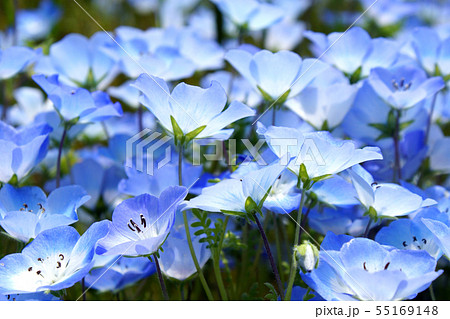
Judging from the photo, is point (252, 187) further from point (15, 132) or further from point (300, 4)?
point (300, 4)

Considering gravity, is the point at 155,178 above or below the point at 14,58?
below

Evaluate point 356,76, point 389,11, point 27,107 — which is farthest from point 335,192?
point 389,11

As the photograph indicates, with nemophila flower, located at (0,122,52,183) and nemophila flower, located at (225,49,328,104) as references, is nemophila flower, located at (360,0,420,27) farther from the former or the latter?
nemophila flower, located at (0,122,52,183)

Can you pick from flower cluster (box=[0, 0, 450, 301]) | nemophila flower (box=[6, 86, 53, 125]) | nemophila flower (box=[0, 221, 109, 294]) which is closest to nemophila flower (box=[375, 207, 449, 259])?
flower cluster (box=[0, 0, 450, 301])

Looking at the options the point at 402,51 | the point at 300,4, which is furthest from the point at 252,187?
the point at 300,4

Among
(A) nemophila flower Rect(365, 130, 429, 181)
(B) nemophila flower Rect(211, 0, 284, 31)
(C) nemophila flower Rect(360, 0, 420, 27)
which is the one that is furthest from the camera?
(C) nemophila flower Rect(360, 0, 420, 27)

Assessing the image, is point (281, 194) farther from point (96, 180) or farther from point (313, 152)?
point (96, 180)
